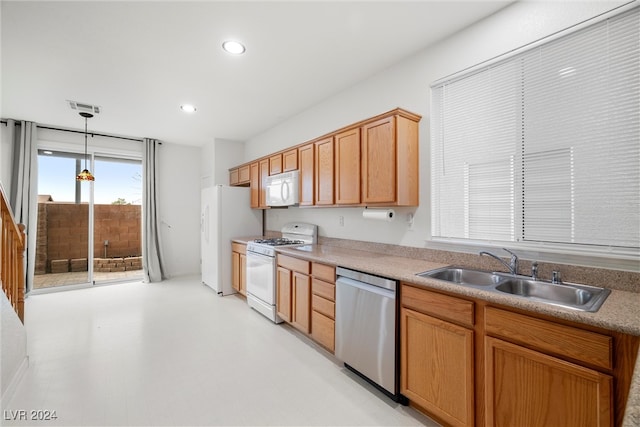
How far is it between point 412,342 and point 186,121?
4.36 meters

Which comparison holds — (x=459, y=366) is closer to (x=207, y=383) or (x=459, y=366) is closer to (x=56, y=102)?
(x=207, y=383)

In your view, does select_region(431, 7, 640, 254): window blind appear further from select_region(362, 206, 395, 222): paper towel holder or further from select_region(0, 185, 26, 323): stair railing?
select_region(0, 185, 26, 323): stair railing

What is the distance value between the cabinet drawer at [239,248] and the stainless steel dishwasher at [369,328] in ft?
7.08

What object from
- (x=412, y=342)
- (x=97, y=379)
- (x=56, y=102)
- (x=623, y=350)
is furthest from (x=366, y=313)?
(x=56, y=102)

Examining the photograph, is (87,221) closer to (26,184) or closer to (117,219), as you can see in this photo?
(117,219)

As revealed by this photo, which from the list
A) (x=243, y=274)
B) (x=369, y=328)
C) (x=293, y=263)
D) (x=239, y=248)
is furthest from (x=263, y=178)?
(x=369, y=328)

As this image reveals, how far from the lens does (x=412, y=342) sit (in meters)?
1.82

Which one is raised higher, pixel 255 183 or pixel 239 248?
pixel 255 183

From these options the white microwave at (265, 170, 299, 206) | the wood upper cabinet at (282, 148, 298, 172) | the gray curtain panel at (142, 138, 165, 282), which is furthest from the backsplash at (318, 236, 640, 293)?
the gray curtain panel at (142, 138, 165, 282)

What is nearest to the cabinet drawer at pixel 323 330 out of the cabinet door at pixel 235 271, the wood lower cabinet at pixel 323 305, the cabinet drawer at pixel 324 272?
the wood lower cabinet at pixel 323 305

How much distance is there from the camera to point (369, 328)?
207 centimetres

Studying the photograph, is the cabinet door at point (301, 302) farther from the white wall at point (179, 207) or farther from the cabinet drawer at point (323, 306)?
the white wall at point (179, 207)

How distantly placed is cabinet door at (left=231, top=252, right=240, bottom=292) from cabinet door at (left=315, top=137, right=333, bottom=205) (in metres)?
1.90

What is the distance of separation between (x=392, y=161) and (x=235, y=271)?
316 centimetres
